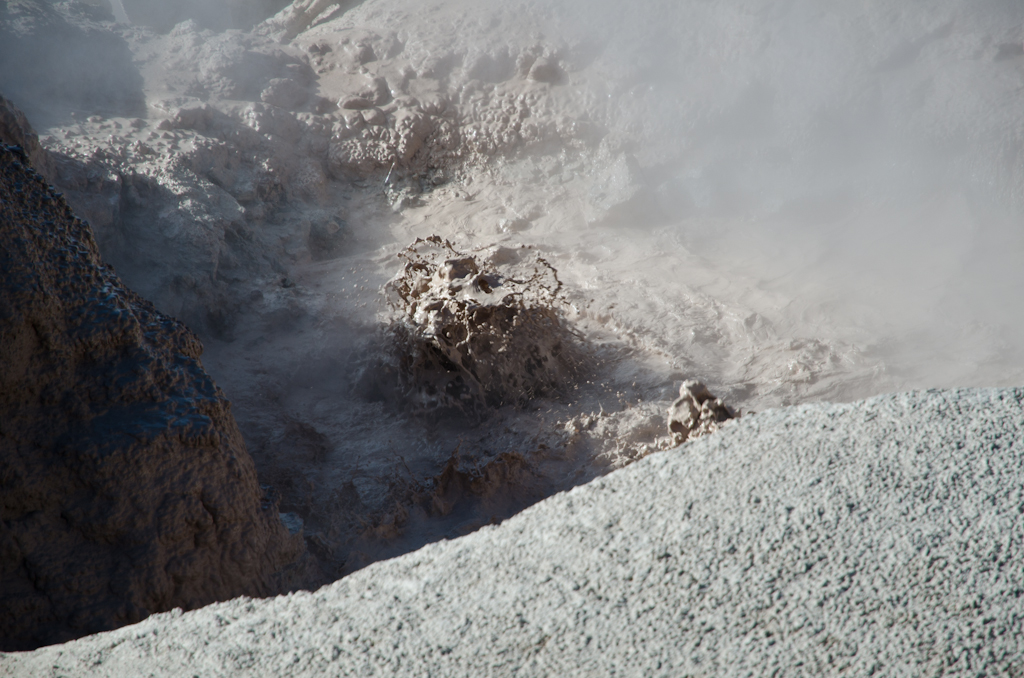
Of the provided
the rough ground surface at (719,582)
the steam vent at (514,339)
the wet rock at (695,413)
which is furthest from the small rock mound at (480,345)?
the rough ground surface at (719,582)

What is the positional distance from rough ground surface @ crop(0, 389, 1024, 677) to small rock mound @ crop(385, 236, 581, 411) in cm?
194

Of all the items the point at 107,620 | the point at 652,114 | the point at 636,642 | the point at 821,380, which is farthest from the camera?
the point at 652,114

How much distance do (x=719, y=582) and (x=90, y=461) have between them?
5.74 feet

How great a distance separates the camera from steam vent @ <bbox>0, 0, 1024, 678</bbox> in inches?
45.2

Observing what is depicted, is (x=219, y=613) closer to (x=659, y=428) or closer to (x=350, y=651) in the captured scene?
(x=350, y=651)

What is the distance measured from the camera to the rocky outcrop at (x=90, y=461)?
68.7 inches

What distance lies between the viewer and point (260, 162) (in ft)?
17.8

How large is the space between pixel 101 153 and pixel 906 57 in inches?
235

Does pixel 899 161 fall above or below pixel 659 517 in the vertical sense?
above

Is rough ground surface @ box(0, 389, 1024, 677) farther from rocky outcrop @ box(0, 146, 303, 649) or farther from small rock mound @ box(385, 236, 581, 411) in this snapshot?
small rock mound @ box(385, 236, 581, 411)

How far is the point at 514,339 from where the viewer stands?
342 centimetres

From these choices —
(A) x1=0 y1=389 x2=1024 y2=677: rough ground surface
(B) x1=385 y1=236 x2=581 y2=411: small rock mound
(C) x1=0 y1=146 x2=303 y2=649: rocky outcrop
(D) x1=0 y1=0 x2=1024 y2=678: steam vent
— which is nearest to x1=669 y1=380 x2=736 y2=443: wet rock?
(D) x1=0 y1=0 x2=1024 y2=678: steam vent

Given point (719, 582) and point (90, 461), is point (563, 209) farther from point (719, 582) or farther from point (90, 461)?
point (719, 582)

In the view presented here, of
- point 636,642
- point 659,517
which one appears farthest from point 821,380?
point 636,642
